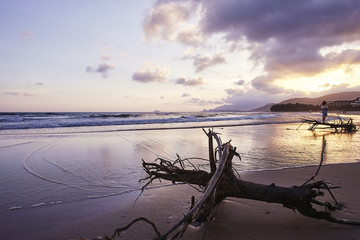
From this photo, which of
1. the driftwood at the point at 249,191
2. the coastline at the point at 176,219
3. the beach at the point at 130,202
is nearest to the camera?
the driftwood at the point at 249,191

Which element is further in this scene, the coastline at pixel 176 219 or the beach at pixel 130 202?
the beach at pixel 130 202

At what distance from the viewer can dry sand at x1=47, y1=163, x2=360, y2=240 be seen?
2250 millimetres

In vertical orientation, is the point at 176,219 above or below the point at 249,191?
below

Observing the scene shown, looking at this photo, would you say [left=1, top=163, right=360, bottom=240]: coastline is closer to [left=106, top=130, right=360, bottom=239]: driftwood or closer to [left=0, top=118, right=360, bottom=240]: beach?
[left=0, top=118, right=360, bottom=240]: beach

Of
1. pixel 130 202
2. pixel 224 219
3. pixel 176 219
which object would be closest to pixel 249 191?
pixel 224 219

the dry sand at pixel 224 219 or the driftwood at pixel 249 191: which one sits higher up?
the driftwood at pixel 249 191

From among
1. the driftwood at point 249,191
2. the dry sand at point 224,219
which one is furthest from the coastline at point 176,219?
the driftwood at point 249,191

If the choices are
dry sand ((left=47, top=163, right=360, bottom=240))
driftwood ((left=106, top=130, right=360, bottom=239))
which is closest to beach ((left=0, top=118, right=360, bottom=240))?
dry sand ((left=47, top=163, right=360, bottom=240))

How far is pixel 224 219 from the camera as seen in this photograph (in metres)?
2.57

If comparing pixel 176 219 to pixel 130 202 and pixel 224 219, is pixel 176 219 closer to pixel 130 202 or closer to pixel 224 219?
pixel 224 219

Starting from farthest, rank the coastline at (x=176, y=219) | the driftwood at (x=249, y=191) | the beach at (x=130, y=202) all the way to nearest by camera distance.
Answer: the beach at (x=130, y=202) → the coastline at (x=176, y=219) → the driftwood at (x=249, y=191)

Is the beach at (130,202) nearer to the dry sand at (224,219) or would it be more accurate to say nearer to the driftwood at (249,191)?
the dry sand at (224,219)

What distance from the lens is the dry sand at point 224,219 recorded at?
2.25 meters

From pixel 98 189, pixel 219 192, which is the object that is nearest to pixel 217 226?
pixel 219 192
